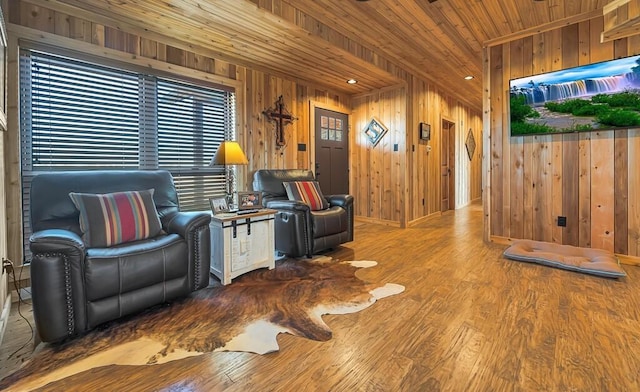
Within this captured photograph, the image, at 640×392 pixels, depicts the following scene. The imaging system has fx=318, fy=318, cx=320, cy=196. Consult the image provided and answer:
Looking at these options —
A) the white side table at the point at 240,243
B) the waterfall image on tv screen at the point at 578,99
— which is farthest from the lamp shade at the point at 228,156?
the waterfall image on tv screen at the point at 578,99

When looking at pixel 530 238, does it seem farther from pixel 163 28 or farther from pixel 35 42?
pixel 35 42

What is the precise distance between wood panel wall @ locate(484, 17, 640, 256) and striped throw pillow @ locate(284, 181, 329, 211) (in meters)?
2.08

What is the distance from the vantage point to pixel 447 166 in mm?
6699

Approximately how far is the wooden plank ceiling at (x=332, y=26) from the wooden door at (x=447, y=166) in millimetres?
2465

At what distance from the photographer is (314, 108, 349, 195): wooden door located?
16.4 ft

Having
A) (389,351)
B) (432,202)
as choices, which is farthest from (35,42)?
(432,202)

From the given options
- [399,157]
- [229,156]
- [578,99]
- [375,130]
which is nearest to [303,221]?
[229,156]

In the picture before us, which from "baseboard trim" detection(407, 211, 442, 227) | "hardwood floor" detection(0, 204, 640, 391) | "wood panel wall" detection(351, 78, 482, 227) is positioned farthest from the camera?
"baseboard trim" detection(407, 211, 442, 227)

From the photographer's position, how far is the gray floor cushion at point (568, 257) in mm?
2617

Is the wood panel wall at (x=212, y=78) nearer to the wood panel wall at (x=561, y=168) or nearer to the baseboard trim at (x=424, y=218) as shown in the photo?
the baseboard trim at (x=424, y=218)

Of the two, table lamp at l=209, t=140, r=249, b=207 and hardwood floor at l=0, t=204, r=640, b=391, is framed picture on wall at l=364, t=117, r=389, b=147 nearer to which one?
table lamp at l=209, t=140, r=249, b=207

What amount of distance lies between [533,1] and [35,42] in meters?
4.20

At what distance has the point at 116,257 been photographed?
182cm

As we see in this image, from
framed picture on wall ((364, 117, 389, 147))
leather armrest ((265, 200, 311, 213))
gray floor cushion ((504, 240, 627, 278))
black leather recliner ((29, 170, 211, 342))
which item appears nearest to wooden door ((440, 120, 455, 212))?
framed picture on wall ((364, 117, 389, 147))
